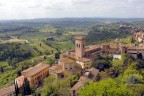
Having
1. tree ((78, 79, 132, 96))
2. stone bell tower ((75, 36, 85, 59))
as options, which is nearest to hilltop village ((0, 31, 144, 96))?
stone bell tower ((75, 36, 85, 59))

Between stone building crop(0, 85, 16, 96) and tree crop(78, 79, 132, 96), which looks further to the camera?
stone building crop(0, 85, 16, 96)

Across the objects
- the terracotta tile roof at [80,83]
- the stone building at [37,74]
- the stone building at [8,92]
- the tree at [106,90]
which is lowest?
the stone building at [8,92]

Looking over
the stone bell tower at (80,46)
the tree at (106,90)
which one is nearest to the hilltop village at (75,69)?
the stone bell tower at (80,46)

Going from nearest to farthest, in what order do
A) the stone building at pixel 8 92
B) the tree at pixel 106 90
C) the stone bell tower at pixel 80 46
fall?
the tree at pixel 106 90 < the stone building at pixel 8 92 < the stone bell tower at pixel 80 46

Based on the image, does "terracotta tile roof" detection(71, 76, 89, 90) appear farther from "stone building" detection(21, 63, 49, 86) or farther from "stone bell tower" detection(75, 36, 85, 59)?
"stone building" detection(21, 63, 49, 86)

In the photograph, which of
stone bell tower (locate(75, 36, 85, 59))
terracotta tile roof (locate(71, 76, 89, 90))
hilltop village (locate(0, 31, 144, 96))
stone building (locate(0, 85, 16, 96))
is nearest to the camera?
terracotta tile roof (locate(71, 76, 89, 90))

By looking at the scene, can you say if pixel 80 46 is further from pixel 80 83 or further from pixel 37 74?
pixel 80 83

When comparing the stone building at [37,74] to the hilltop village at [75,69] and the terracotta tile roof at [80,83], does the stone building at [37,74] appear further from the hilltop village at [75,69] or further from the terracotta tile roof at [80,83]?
the terracotta tile roof at [80,83]

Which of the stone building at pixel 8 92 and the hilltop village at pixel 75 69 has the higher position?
the hilltop village at pixel 75 69

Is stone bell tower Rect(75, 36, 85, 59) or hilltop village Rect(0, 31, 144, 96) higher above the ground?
stone bell tower Rect(75, 36, 85, 59)

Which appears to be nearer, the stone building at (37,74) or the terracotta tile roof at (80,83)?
the terracotta tile roof at (80,83)

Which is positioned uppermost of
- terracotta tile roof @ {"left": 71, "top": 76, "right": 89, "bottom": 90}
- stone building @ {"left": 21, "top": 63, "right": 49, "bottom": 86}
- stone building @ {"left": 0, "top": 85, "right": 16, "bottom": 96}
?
terracotta tile roof @ {"left": 71, "top": 76, "right": 89, "bottom": 90}
